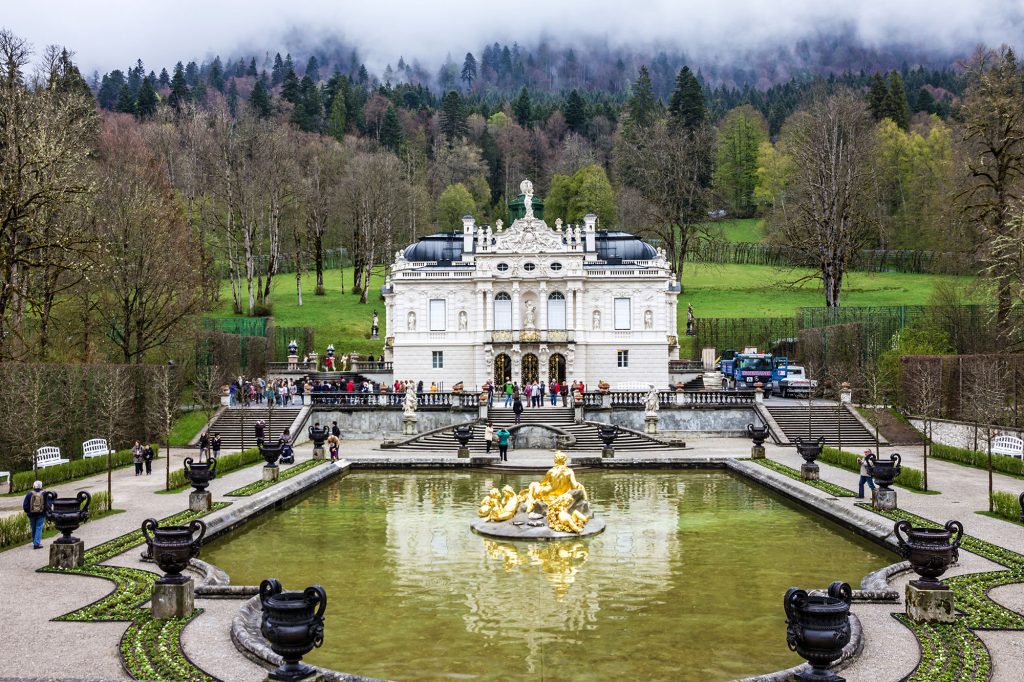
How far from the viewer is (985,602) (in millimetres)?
16688

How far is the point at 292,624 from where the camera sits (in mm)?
11859

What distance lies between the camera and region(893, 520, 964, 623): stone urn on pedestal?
15.7 meters

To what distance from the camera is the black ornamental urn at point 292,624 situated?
11836 mm

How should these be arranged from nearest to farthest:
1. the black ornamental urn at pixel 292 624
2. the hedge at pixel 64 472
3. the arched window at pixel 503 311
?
1. the black ornamental urn at pixel 292 624
2. the hedge at pixel 64 472
3. the arched window at pixel 503 311

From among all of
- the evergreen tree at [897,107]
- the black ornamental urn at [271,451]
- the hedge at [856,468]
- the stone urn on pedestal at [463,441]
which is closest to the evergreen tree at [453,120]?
the evergreen tree at [897,107]

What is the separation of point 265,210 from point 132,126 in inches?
1014

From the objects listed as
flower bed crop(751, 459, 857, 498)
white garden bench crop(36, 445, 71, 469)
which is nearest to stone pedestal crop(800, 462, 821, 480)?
flower bed crop(751, 459, 857, 498)

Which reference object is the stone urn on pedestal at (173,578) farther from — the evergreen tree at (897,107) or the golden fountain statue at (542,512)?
the evergreen tree at (897,107)

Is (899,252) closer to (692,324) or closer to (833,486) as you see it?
(692,324)

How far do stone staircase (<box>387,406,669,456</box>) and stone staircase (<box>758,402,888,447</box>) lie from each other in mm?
7521

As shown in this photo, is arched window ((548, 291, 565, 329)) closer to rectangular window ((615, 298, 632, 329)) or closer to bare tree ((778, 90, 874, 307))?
rectangular window ((615, 298, 632, 329))

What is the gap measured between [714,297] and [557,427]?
42571 mm

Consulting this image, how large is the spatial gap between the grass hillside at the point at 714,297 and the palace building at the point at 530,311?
1066 centimetres

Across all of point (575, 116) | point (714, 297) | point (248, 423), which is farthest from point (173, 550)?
point (575, 116)
